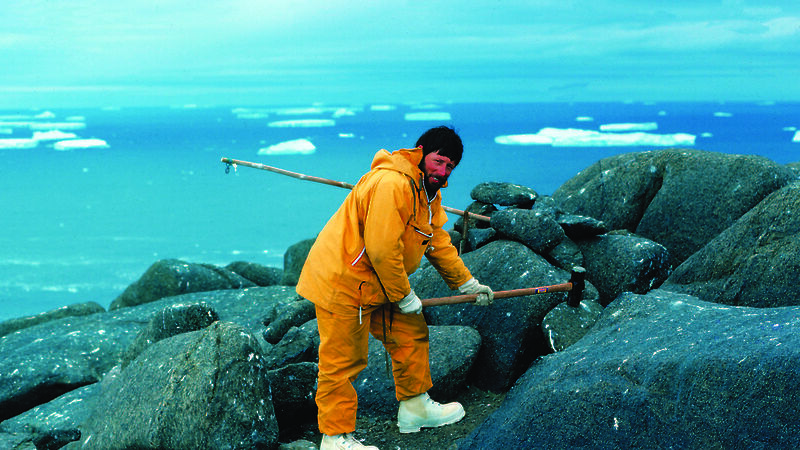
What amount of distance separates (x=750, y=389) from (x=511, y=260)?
3.29 metres

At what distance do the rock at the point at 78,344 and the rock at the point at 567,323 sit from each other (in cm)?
324

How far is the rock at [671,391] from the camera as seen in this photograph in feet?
11.1

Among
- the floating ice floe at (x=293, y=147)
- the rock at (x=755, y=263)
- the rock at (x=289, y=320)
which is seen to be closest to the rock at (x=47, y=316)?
the rock at (x=289, y=320)

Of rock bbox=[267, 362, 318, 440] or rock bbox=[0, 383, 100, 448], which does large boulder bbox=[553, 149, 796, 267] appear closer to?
rock bbox=[267, 362, 318, 440]

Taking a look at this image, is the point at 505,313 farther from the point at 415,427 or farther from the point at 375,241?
the point at 375,241

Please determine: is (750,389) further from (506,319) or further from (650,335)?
(506,319)

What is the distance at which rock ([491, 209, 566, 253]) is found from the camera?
6809 millimetres

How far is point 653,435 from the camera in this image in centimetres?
364

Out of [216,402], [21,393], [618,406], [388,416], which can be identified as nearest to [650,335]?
[618,406]

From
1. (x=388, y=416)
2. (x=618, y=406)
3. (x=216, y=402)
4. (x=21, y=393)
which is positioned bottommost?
(x=21, y=393)

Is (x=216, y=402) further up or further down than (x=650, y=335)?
further down

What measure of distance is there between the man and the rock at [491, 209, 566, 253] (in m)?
2.01

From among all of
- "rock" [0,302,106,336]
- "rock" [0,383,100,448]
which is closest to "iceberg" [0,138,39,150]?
"rock" [0,302,106,336]

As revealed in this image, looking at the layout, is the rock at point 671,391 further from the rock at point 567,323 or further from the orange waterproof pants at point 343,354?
the rock at point 567,323
